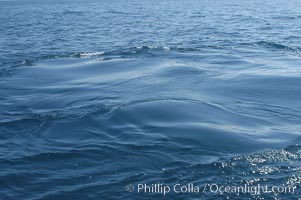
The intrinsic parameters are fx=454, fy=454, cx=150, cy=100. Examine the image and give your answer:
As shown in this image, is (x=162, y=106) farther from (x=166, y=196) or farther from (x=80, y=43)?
(x=80, y=43)

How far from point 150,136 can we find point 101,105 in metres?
4.09

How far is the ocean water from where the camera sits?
11.0 meters

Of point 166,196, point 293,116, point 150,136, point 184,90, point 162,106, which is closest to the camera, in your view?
point 166,196

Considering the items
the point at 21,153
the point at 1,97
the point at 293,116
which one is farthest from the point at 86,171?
the point at 1,97

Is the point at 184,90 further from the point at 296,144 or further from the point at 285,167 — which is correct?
the point at 285,167

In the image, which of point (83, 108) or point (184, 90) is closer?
point (83, 108)

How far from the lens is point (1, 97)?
1912 centimetres

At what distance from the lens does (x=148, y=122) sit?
1495cm

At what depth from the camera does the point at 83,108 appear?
16859mm

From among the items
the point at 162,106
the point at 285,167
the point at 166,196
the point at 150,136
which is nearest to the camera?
the point at 166,196

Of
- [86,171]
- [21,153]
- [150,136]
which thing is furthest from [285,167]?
[21,153]

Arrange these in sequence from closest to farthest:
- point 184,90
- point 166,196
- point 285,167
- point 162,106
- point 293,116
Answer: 1. point 166,196
2. point 285,167
3. point 293,116
4. point 162,106
5. point 184,90

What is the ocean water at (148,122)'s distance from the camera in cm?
1098

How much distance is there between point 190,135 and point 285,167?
3.26 meters
